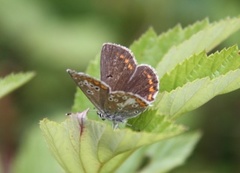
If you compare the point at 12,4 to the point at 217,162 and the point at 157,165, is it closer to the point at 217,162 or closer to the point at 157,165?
the point at 217,162

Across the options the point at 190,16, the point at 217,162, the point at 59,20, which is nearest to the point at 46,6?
the point at 59,20

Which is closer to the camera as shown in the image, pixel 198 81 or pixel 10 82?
pixel 198 81

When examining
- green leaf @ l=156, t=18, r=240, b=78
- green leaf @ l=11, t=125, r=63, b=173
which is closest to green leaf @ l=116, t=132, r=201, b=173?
green leaf @ l=11, t=125, r=63, b=173

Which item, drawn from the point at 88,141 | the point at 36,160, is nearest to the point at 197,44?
the point at 88,141

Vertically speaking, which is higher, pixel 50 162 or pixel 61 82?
pixel 61 82

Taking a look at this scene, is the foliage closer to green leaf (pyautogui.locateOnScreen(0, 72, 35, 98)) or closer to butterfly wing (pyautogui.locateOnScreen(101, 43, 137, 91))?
butterfly wing (pyautogui.locateOnScreen(101, 43, 137, 91))

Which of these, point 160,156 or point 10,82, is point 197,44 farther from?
point 160,156
